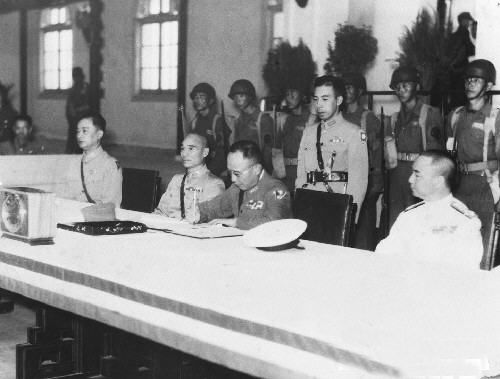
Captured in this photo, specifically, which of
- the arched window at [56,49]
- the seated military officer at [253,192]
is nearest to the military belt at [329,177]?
the seated military officer at [253,192]

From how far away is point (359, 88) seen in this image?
21.6ft

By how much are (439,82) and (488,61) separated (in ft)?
4.14

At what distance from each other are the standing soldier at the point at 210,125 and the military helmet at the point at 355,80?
3.79ft

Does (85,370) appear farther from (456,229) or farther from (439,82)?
(439,82)

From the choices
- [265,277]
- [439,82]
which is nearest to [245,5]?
[439,82]

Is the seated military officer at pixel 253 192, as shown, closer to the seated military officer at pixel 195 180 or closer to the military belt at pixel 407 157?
the seated military officer at pixel 195 180

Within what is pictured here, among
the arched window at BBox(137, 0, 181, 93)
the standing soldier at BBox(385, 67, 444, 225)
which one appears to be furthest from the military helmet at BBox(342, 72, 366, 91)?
the arched window at BBox(137, 0, 181, 93)

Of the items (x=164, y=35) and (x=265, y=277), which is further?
(x=164, y=35)

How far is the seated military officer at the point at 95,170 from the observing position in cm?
443

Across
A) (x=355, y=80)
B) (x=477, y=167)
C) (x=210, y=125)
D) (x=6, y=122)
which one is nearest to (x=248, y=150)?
(x=477, y=167)

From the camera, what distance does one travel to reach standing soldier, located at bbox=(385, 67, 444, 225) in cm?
535

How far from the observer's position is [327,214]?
10.0 ft

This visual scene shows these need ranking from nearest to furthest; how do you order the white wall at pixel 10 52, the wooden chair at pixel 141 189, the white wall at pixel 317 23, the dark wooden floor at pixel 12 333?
the dark wooden floor at pixel 12 333, the wooden chair at pixel 141 189, the white wall at pixel 317 23, the white wall at pixel 10 52

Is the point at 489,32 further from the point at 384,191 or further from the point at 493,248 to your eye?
the point at 493,248
